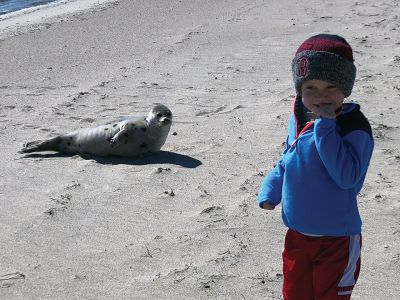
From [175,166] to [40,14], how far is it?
398 inches

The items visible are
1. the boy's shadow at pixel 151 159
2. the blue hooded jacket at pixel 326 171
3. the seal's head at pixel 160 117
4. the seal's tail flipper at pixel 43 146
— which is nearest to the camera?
the blue hooded jacket at pixel 326 171

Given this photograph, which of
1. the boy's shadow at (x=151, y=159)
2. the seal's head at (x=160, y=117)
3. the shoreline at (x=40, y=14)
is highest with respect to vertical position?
the seal's head at (x=160, y=117)

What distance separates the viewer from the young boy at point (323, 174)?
2.62 m

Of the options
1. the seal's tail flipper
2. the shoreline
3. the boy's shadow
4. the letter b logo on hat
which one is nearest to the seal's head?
the boy's shadow

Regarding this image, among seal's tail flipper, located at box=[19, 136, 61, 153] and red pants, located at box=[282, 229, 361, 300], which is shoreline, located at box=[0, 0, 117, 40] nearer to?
seal's tail flipper, located at box=[19, 136, 61, 153]

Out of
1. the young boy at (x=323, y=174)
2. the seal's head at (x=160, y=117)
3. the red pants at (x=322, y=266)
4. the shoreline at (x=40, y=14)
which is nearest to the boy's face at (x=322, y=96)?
the young boy at (x=323, y=174)

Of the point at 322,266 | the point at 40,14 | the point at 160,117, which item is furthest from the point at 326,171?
the point at 40,14

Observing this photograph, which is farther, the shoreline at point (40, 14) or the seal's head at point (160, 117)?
the shoreline at point (40, 14)

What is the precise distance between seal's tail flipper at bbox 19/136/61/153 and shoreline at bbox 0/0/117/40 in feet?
20.9

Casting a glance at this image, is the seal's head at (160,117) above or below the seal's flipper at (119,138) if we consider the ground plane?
above

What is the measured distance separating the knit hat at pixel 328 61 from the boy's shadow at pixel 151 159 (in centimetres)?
310

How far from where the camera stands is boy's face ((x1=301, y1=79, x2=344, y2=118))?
105 inches

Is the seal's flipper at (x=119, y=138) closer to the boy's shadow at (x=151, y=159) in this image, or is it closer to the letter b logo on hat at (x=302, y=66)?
the boy's shadow at (x=151, y=159)

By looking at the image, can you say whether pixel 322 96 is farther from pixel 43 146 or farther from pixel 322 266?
pixel 43 146
